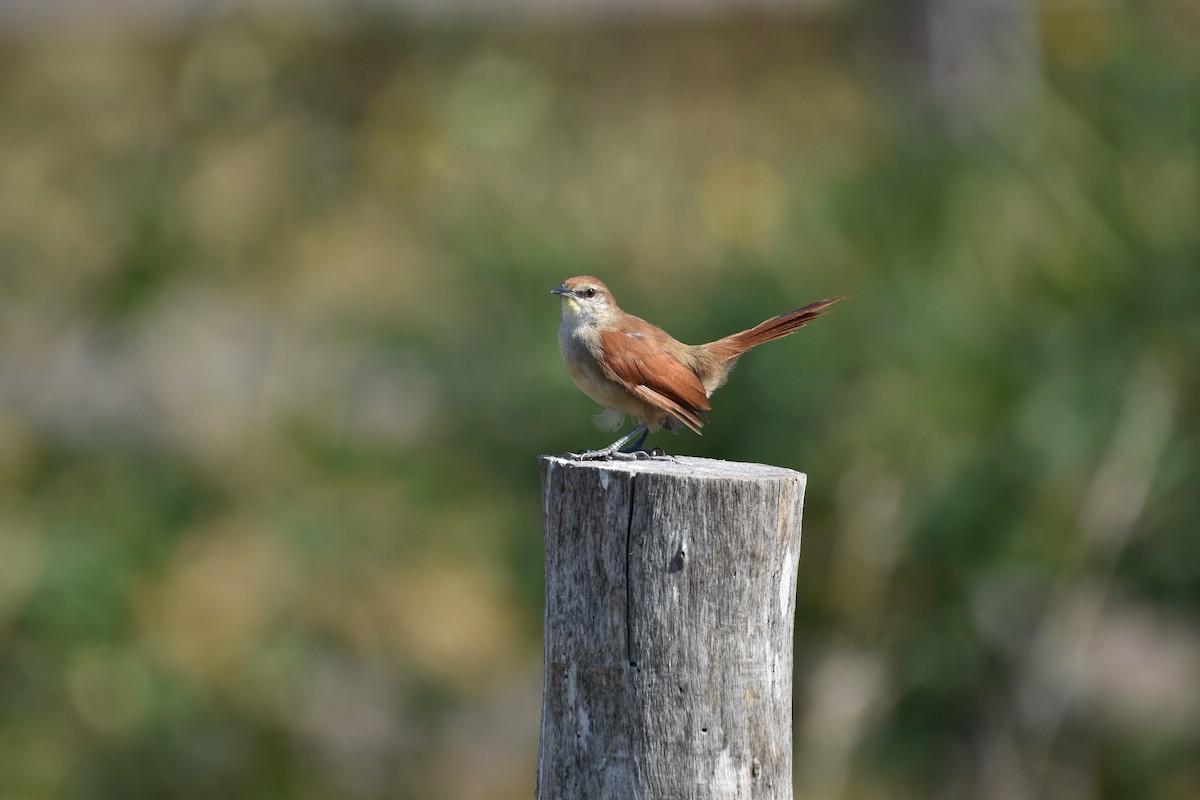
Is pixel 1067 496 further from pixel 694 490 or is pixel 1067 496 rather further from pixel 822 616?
pixel 694 490

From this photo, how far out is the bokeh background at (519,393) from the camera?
7.25m

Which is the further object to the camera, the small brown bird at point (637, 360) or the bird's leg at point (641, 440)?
the bird's leg at point (641, 440)

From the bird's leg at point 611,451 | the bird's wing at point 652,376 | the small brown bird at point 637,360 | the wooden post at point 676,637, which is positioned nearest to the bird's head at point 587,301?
the small brown bird at point 637,360

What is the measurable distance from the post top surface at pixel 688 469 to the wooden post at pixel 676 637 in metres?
0.01

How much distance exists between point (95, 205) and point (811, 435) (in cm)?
506

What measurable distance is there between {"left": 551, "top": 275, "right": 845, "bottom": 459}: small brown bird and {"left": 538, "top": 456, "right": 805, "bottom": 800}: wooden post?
1.12m

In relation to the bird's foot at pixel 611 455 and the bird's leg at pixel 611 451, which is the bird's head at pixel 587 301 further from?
the bird's foot at pixel 611 455

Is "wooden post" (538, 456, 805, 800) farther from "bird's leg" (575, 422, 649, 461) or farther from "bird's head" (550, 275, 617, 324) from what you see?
"bird's head" (550, 275, 617, 324)

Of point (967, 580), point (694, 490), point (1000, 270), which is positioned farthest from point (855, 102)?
point (694, 490)

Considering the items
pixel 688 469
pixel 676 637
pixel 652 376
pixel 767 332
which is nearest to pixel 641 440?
pixel 652 376

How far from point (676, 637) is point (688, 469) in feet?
1.23

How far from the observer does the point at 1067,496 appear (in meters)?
7.16

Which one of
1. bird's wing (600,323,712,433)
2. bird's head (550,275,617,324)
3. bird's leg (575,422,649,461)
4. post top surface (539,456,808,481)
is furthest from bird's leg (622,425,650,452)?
post top surface (539,456,808,481)

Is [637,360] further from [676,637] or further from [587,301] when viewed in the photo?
[676,637]
